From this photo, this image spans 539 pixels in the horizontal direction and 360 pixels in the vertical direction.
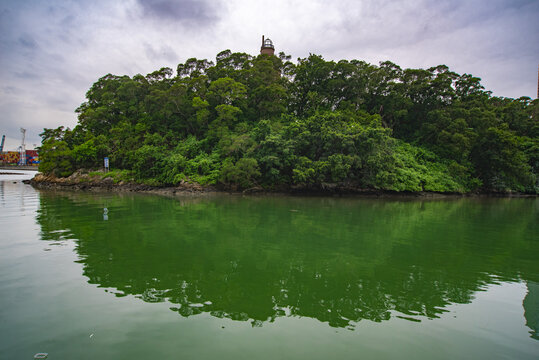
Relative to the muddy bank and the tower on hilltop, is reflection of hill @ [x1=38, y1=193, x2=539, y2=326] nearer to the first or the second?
the muddy bank

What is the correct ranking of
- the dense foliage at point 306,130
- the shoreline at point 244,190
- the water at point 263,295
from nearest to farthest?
the water at point 263,295 → the dense foliage at point 306,130 → the shoreline at point 244,190

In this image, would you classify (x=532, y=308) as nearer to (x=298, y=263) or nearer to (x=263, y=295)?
(x=298, y=263)

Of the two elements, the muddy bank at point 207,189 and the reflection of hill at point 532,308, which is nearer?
the reflection of hill at point 532,308

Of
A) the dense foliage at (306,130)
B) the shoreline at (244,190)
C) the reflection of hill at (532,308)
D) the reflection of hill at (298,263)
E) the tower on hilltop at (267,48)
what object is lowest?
the reflection of hill at (532,308)

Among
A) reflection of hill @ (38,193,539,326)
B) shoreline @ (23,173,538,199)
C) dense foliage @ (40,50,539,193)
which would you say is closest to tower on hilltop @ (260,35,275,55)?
dense foliage @ (40,50,539,193)

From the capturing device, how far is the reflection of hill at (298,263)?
4.33 m

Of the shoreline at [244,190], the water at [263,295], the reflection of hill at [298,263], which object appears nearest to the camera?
the water at [263,295]

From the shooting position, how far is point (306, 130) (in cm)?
2392

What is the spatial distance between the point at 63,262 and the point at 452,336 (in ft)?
22.1

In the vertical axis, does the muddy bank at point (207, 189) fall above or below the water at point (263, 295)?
above

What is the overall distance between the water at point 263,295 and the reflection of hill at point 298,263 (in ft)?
0.11

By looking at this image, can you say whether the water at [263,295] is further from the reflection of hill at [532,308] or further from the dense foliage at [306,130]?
the dense foliage at [306,130]

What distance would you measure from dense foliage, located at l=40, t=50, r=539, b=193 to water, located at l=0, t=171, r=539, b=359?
1532 centimetres

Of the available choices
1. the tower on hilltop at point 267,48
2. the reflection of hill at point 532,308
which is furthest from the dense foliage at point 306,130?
the reflection of hill at point 532,308
